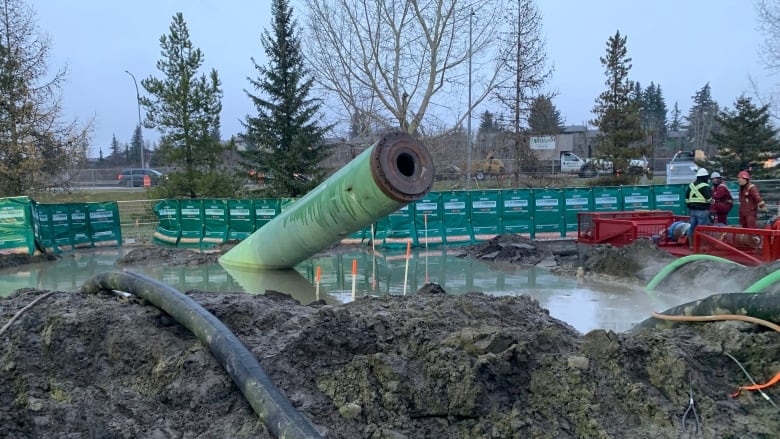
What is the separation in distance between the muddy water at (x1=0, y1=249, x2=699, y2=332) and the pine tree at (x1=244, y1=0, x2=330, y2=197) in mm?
9093

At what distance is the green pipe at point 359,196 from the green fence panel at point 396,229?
621cm

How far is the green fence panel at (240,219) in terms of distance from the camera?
754 inches

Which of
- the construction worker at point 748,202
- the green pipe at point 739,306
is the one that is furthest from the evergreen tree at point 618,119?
the green pipe at point 739,306

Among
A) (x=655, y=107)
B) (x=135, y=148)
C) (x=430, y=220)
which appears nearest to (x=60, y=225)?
(x=430, y=220)

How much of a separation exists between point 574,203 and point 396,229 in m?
5.80

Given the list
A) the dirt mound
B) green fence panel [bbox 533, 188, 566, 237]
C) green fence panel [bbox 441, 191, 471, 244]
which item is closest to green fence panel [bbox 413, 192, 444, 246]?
green fence panel [bbox 441, 191, 471, 244]

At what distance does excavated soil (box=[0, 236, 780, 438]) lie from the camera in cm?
372

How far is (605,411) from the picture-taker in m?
3.99

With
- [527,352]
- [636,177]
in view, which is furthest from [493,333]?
[636,177]

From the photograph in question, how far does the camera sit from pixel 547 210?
18797 millimetres

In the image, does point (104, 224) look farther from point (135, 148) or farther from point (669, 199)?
point (135, 148)

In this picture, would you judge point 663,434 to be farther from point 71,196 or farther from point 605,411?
point 71,196

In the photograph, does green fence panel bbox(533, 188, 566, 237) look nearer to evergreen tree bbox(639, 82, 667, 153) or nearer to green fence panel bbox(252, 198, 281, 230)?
green fence panel bbox(252, 198, 281, 230)

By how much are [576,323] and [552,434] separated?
474 cm
